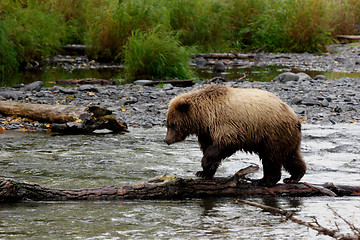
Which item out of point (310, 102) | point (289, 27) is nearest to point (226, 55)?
point (289, 27)

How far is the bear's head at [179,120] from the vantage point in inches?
229

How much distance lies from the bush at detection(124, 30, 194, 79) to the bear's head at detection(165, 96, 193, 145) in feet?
32.1

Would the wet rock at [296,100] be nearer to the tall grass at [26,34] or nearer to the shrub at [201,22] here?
the tall grass at [26,34]

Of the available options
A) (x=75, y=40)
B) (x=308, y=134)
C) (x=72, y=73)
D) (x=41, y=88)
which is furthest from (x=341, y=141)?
(x=75, y=40)

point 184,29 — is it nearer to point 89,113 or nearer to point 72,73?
point 72,73

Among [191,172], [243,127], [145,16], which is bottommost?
[191,172]

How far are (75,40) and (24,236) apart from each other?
71.8 feet

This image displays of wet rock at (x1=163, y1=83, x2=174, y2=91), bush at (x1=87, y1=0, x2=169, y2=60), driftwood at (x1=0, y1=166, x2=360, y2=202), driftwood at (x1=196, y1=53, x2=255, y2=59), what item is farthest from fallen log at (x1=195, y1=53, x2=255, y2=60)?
driftwood at (x1=0, y1=166, x2=360, y2=202)

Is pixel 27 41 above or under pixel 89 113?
above

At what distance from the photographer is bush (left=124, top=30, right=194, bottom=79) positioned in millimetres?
15570

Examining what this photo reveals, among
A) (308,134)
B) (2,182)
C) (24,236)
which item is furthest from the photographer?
(308,134)

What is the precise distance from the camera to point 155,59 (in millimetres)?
15758

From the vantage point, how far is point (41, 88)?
13.6 meters

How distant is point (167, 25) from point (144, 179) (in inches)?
559
